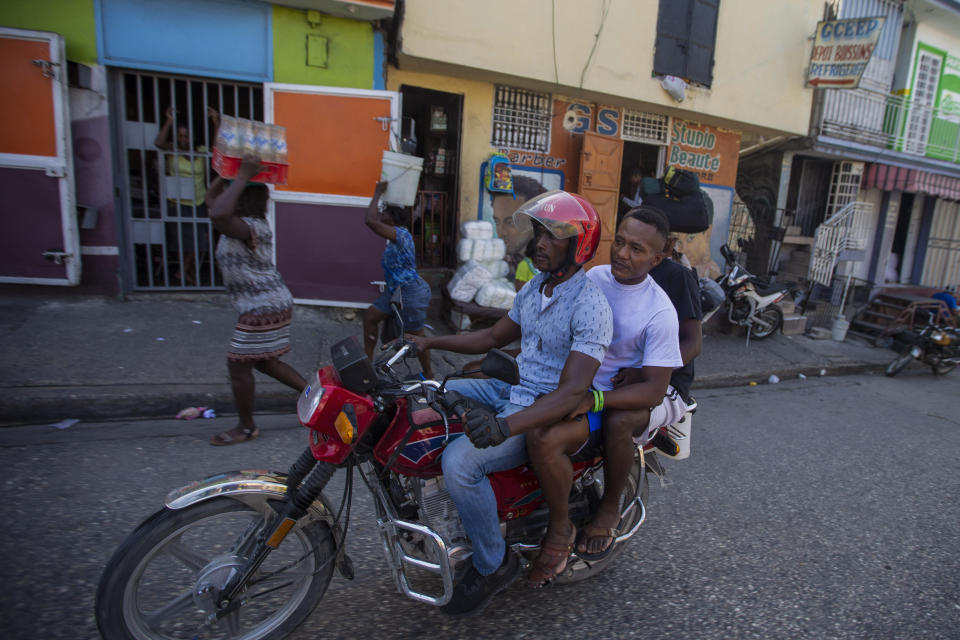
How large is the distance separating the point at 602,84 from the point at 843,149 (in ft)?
19.2

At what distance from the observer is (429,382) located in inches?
79.4

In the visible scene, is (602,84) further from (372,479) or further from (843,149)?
(372,479)

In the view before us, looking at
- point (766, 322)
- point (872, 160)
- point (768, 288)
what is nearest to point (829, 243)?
point (872, 160)

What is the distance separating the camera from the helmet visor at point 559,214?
2.12 metres

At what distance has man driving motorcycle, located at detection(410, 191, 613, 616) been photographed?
206 centimetres

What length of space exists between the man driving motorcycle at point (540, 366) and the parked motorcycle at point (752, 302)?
6.99 meters

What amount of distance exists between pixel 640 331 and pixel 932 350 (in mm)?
7913

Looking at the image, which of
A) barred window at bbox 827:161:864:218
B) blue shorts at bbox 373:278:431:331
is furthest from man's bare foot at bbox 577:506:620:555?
barred window at bbox 827:161:864:218

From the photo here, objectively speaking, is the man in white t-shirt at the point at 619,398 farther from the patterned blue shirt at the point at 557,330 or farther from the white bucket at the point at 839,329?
the white bucket at the point at 839,329

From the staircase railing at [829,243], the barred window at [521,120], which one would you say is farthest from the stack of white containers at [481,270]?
the staircase railing at [829,243]

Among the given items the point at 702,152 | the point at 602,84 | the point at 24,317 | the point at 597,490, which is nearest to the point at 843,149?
the point at 702,152

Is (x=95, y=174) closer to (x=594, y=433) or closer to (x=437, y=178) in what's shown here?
(x=437, y=178)

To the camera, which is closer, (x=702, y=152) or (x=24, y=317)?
(x=24, y=317)

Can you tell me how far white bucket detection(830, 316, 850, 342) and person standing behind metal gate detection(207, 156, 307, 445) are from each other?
900 centimetres
